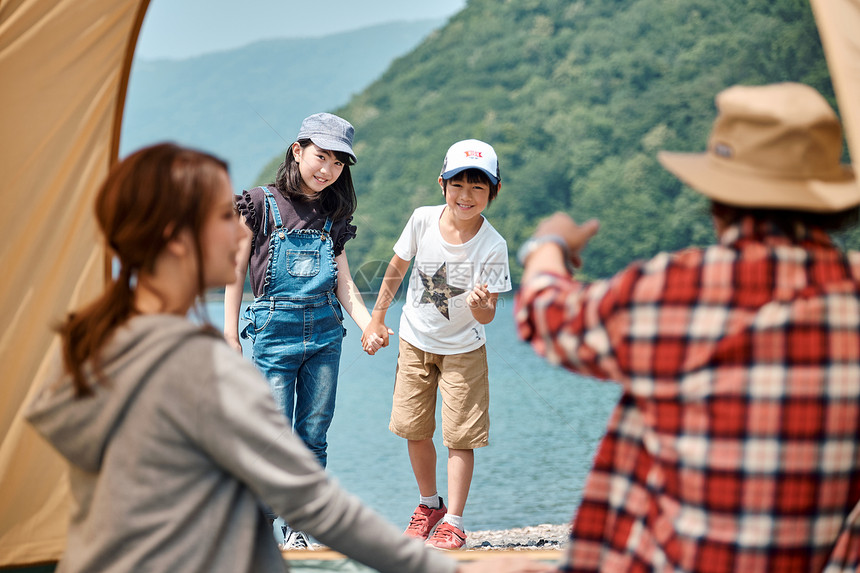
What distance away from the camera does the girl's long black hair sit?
8.34 ft

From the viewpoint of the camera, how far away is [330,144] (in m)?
2.48

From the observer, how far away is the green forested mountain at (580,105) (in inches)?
95.4

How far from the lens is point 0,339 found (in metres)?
1.97

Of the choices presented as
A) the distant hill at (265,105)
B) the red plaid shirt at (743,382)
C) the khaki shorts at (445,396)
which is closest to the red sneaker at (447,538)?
the khaki shorts at (445,396)

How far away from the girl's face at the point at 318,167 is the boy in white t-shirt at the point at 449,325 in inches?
12.1

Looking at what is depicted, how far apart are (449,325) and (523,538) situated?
111 cm

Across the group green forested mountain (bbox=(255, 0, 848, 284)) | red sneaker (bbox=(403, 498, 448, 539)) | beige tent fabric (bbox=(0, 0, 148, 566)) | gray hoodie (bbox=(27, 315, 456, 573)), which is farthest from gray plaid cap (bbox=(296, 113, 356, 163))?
gray hoodie (bbox=(27, 315, 456, 573))

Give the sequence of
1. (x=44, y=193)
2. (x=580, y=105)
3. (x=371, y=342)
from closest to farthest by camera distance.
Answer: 1. (x=44, y=193)
2. (x=371, y=342)
3. (x=580, y=105)

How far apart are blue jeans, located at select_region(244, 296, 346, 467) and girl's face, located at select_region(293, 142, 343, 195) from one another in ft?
1.20

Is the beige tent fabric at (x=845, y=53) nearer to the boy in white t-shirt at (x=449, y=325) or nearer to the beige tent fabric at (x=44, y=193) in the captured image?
the boy in white t-shirt at (x=449, y=325)

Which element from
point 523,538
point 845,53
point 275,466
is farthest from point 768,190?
point 523,538

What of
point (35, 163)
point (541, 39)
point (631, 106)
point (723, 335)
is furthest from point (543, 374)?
point (723, 335)

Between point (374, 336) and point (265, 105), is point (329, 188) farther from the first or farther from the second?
point (265, 105)

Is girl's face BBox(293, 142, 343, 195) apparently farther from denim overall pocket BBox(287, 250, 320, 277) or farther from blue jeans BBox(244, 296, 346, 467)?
blue jeans BBox(244, 296, 346, 467)
